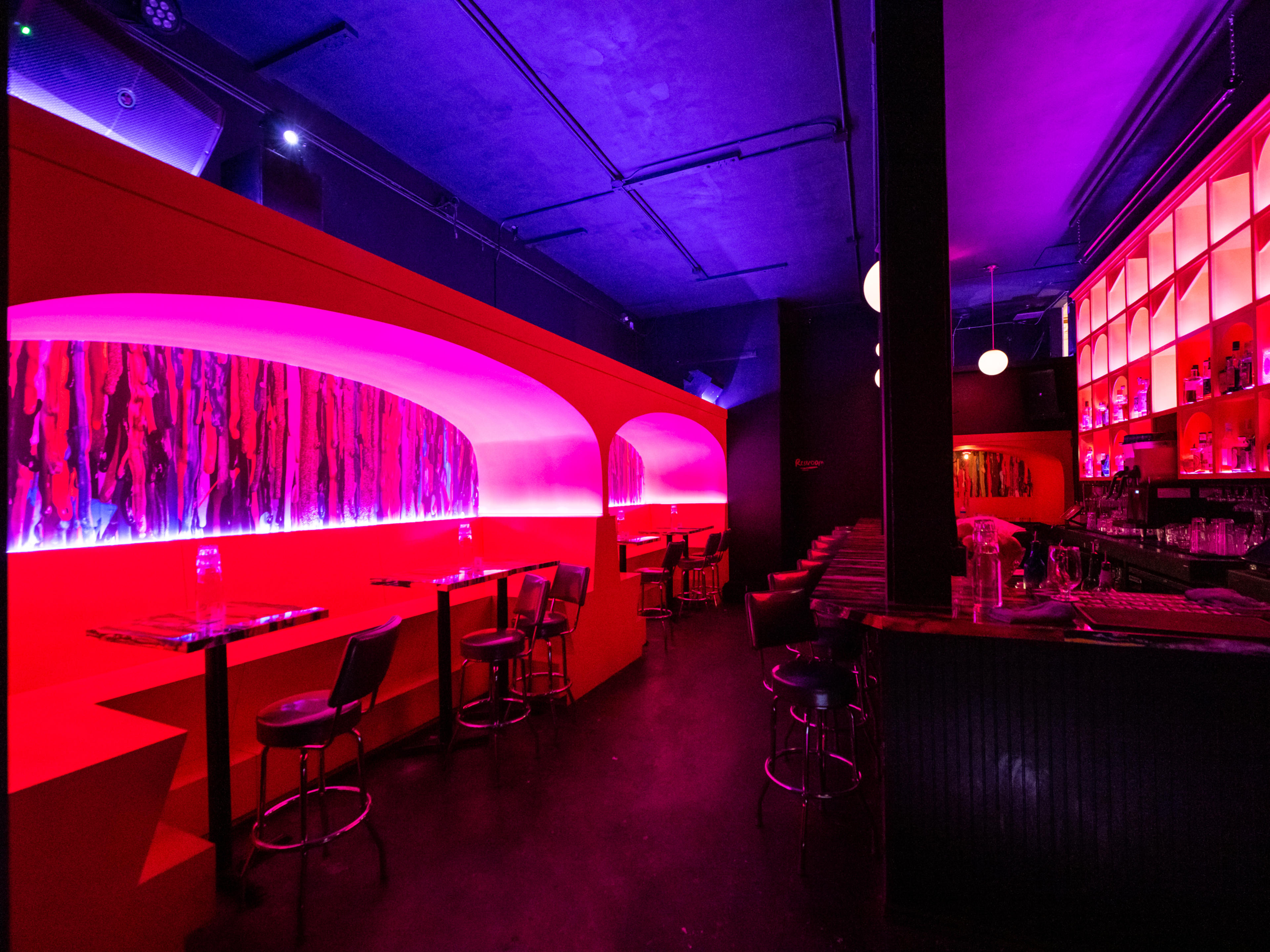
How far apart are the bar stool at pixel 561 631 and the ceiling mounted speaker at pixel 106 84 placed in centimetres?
304

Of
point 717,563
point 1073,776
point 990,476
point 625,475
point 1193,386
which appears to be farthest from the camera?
point 625,475

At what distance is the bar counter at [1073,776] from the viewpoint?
1.68m

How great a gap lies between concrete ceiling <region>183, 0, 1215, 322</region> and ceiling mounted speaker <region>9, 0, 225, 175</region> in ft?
4.10

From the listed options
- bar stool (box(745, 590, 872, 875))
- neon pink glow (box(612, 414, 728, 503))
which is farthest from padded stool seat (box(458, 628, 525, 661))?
neon pink glow (box(612, 414, 728, 503))

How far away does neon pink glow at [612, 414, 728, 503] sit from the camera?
8.30 metres

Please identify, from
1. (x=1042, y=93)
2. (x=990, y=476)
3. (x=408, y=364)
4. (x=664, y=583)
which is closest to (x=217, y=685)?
(x=408, y=364)

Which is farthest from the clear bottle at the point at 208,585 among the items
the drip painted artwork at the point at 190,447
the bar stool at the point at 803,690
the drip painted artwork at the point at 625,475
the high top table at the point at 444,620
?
the drip painted artwork at the point at 625,475

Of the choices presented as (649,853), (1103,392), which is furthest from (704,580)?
(649,853)

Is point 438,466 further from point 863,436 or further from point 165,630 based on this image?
point 863,436

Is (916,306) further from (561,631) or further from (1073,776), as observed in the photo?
(561,631)

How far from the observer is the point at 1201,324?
399cm

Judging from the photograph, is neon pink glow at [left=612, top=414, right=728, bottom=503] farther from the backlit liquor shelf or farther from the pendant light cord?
the backlit liquor shelf

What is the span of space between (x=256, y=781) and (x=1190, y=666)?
3744mm

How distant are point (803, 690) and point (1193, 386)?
3895 mm
